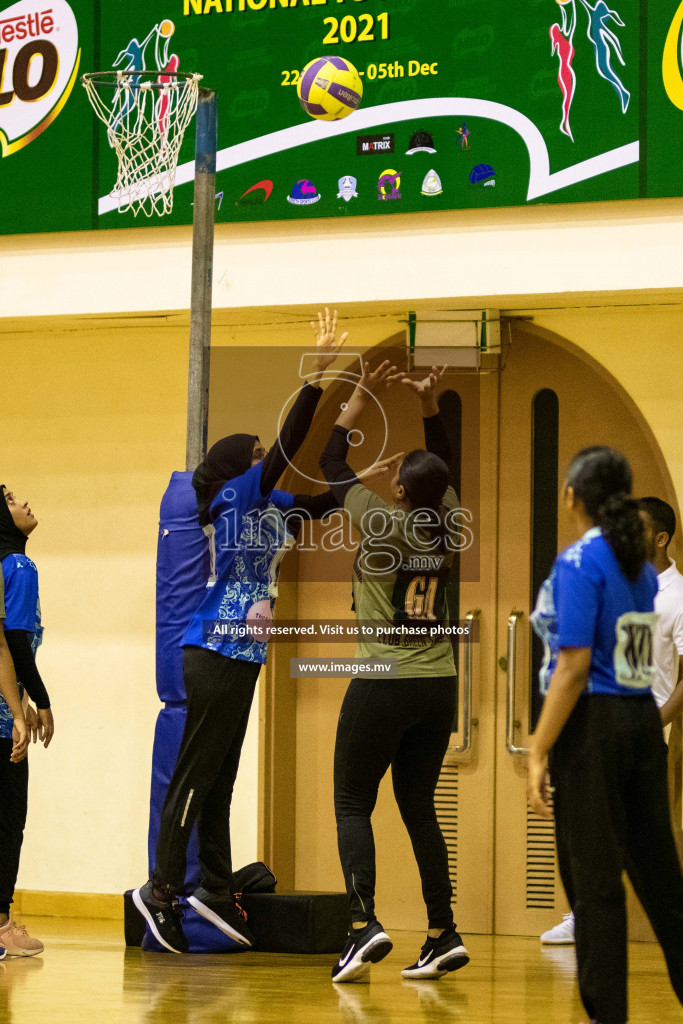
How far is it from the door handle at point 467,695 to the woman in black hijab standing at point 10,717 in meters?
2.10

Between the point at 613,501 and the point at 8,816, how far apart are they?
9.14ft

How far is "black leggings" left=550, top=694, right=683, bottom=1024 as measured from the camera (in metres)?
3.09

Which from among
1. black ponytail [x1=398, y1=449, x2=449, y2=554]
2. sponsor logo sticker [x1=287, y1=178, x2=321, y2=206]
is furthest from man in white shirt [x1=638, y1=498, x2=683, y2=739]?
sponsor logo sticker [x1=287, y1=178, x2=321, y2=206]

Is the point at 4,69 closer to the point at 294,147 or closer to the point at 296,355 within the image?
the point at 294,147

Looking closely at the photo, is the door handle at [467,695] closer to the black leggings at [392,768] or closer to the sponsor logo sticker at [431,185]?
the black leggings at [392,768]

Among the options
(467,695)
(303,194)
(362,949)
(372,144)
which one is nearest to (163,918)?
(362,949)

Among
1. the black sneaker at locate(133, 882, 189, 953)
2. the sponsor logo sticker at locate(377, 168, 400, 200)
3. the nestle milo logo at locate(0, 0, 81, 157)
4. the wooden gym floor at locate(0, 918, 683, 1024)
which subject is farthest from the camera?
the nestle milo logo at locate(0, 0, 81, 157)

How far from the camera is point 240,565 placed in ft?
15.6

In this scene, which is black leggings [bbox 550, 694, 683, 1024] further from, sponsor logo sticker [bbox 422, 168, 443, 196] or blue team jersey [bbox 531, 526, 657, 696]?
sponsor logo sticker [bbox 422, 168, 443, 196]

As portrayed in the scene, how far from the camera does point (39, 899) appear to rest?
6586mm

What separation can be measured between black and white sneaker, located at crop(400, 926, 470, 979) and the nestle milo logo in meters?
4.25

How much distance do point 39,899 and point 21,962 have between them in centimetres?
181

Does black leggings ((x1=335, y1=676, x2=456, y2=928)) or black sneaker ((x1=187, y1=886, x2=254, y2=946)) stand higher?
black leggings ((x1=335, y1=676, x2=456, y2=928))

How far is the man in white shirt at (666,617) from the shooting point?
5.35m
